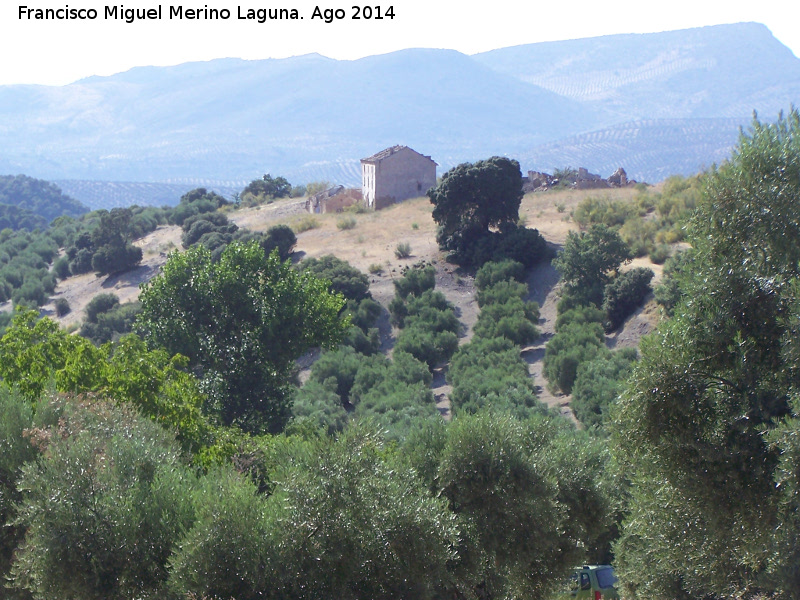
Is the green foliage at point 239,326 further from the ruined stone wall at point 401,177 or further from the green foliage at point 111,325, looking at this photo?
the ruined stone wall at point 401,177

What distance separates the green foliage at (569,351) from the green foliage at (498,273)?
316 inches

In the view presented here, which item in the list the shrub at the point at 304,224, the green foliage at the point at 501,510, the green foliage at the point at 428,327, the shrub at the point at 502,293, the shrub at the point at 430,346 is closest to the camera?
the green foliage at the point at 501,510

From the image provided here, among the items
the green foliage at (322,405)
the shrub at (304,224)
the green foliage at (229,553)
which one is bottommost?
the green foliage at (322,405)

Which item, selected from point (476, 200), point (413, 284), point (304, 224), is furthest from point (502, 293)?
point (304, 224)

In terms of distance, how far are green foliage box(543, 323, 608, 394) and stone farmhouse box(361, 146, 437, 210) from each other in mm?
32594

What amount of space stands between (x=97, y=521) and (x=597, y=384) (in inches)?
950

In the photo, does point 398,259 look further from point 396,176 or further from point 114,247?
point 114,247

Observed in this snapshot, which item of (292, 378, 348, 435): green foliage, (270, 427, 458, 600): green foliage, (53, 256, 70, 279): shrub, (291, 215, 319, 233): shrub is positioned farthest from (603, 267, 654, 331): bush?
(53, 256, 70, 279): shrub

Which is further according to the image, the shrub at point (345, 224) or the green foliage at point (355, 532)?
the shrub at point (345, 224)

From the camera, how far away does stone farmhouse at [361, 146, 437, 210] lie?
6962 centimetres

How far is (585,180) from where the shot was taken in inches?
2667

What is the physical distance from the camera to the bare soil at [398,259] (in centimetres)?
4044

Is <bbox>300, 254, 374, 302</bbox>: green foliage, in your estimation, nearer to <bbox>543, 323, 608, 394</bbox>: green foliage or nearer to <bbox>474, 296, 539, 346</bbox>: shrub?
<bbox>474, 296, 539, 346</bbox>: shrub

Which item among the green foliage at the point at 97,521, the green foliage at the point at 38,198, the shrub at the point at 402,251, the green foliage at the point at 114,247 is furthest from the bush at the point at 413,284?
the green foliage at the point at 38,198
